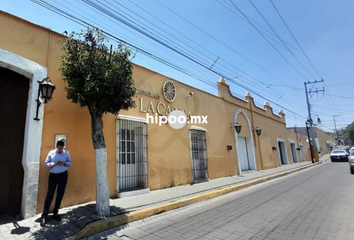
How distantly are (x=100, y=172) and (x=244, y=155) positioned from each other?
1096cm

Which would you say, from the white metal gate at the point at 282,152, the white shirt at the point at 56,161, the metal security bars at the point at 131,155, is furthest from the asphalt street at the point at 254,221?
the white metal gate at the point at 282,152

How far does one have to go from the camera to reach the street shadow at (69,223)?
3.53m

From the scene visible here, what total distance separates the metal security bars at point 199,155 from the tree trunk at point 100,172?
17.0 feet

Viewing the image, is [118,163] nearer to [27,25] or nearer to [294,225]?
[27,25]

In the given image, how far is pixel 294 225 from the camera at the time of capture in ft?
13.0

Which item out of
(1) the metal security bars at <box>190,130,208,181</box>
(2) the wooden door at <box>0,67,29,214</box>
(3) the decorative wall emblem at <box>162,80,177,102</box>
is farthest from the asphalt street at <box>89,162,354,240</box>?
(3) the decorative wall emblem at <box>162,80,177,102</box>

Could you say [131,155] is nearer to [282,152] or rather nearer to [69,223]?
[69,223]

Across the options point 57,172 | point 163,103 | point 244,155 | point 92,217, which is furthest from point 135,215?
point 244,155

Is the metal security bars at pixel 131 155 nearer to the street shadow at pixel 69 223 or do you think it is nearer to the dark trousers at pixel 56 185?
the street shadow at pixel 69 223

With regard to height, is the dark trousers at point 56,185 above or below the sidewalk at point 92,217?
above

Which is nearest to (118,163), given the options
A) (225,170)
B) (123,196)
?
(123,196)

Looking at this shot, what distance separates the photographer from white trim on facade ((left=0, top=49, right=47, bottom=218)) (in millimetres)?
4270

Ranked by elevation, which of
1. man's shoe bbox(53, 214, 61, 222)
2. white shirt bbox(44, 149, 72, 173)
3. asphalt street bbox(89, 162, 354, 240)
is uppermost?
white shirt bbox(44, 149, 72, 173)

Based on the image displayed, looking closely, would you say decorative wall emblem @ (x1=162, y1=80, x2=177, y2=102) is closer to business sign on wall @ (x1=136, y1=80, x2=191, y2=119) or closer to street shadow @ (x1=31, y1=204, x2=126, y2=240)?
business sign on wall @ (x1=136, y1=80, x2=191, y2=119)
